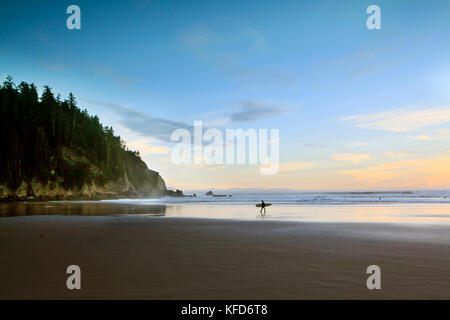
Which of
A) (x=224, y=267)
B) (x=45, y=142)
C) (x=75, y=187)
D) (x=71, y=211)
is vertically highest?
(x=45, y=142)

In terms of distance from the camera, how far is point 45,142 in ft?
261

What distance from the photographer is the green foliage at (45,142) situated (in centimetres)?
7233

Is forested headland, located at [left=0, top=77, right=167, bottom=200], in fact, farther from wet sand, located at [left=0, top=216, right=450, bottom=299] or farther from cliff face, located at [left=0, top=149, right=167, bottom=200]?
wet sand, located at [left=0, top=216, right=450, bottom=299]

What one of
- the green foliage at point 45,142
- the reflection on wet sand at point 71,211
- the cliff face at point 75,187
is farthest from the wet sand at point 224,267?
the green foliage at point 45,142

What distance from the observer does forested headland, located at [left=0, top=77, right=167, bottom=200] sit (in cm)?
7125

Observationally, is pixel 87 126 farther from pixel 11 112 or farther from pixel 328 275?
pixel 328 275

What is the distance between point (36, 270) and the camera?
870cm

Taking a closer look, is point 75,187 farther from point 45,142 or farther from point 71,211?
point 71,211

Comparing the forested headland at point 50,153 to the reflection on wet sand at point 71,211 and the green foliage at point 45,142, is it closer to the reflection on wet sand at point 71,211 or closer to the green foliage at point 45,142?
the green foliage at point 45,142

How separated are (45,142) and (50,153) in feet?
10.6

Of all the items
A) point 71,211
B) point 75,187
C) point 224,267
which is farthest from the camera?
point 75,187

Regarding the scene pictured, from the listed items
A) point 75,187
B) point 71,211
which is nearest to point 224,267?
point 71,211

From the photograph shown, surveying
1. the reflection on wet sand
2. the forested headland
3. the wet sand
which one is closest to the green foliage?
the forested headland
